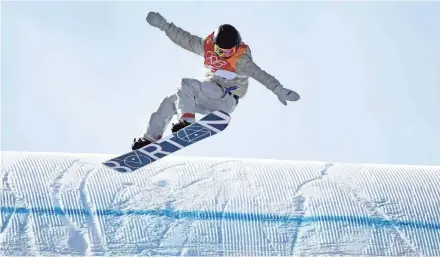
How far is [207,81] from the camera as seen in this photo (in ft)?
34.3

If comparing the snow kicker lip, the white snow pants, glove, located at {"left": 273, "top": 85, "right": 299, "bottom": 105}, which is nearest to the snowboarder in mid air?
the white snow pants

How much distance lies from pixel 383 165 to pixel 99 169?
370cm

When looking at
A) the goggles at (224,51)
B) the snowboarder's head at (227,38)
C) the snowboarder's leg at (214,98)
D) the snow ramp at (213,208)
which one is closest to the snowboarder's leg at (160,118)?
the snowboarder's leg at (214,98)

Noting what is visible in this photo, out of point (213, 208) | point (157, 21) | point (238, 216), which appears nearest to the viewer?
point (157, 21)

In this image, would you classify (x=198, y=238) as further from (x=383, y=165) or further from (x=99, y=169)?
(x=383, y=165)

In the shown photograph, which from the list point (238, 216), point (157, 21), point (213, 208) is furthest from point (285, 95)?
point (213, 208)

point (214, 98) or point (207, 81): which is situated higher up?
point (207, 81)

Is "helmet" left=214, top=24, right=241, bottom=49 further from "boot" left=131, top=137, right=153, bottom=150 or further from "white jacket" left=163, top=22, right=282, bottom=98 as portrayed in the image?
"boot" left=131, top=137, right=153, bottom=150

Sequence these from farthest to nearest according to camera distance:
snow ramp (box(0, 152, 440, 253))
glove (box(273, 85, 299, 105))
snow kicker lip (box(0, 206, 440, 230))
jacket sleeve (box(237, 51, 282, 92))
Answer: snow kicker lip (box(0, 206, 440, 230)) < snow ramp (box(0, 152, 440, 253)) < jacket sleeve (box(237, 51, 282, 92)) < glove (box(273, 85, 299, 105))

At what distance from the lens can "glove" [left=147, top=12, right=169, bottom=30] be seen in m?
10.5

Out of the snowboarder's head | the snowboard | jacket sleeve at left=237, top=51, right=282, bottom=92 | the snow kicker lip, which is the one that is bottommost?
the snow kicker lip

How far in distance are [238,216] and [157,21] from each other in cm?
271

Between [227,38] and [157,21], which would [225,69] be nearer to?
[227,38]

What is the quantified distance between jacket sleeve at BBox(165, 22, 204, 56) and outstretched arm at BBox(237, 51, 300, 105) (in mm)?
479
